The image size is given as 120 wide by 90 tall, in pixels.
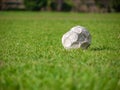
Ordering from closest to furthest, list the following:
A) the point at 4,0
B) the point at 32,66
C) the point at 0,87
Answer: the point at 0,87, the point at 32,66, the point at 4,0

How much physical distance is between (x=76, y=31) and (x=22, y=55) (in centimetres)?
179

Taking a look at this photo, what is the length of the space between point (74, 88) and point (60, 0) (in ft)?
168

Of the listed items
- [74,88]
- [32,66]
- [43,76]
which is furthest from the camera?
[32,66]

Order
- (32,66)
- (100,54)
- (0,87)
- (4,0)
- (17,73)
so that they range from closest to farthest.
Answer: (0,87), (17,73), (32,66), (100,54), (4,0)

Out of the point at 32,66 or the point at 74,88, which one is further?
the point at 32,66

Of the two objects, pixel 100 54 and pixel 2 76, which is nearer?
pixel 2 76

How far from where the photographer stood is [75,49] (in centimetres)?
907

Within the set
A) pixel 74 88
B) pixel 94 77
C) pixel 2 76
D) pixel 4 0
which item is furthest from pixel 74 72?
pixel 4 0

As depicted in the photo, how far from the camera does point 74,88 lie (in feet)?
16.6

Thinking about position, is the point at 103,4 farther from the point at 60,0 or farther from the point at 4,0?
the point at 4,0

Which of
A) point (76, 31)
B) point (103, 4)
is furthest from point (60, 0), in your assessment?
point (76, 31)

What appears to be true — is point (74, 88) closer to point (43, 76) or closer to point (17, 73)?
point (43, 76)

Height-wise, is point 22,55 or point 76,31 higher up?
point 76,31

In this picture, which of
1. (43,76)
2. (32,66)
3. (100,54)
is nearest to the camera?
(43,76)
